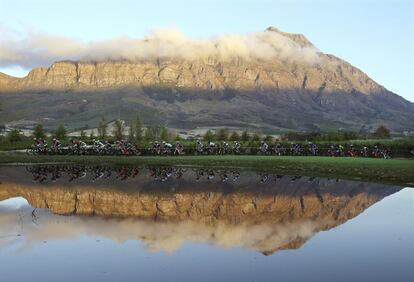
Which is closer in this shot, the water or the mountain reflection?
the water

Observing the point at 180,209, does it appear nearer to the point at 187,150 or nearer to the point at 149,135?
the point at 187,150

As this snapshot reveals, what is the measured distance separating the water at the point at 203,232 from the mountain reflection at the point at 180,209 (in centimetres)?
6

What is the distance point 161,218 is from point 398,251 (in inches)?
393

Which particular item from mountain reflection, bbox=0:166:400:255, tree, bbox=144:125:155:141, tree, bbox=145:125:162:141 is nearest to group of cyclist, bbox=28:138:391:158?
mountain reflection, bbox=0:166:400:255

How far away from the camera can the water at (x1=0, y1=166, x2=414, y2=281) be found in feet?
48.3

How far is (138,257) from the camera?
15953 mm

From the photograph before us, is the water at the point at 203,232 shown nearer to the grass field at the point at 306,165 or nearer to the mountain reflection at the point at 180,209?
the mountain reflection at the point at 180,209

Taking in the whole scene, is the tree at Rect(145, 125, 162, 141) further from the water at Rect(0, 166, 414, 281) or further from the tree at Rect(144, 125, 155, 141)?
the water at Rect(0, 166, 414, 281)

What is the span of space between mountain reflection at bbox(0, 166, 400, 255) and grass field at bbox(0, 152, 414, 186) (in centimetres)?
360

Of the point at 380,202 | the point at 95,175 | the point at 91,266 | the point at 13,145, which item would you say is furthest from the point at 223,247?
the point at 13,145

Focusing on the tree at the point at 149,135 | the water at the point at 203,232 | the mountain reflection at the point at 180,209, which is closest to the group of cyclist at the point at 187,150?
the mountain reflection at the point at 180,209

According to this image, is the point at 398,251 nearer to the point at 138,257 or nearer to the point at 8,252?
the point at 138,257

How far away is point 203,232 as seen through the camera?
64.1 ft

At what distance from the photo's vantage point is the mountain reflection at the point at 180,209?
61.9 ft
